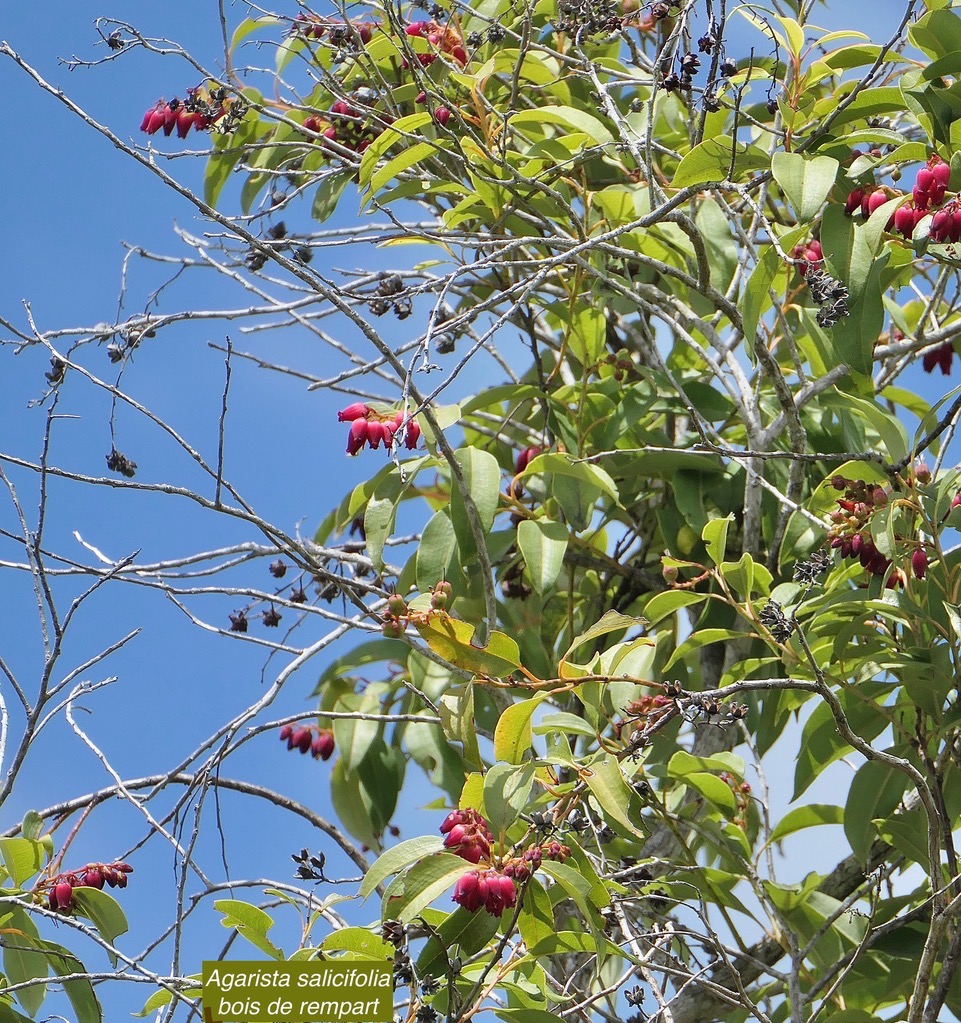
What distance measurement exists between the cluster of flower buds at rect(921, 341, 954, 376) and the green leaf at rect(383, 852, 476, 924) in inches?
55.4

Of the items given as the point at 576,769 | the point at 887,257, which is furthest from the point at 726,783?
the point at 887,257

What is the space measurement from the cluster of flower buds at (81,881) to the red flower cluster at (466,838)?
2.28 feet

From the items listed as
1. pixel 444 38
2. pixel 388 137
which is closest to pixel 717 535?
pixel 388 137

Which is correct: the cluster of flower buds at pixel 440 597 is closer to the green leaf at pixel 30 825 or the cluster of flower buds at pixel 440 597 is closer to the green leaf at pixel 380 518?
the green leaf at pixel 380 518

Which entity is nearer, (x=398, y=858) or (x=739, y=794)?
(x=398, y=858)

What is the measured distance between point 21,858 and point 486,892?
0.87 m

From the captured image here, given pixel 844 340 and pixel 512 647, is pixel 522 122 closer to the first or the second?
pixel 844 340

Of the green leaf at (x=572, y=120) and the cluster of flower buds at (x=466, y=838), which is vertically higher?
the green leaf at (x=572, y=120)

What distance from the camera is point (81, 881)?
186 cm

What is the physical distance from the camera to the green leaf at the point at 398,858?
142 cm

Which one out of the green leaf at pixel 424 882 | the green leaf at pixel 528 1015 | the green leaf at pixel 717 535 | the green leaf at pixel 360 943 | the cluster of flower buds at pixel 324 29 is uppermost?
the cluster of flower buds at pixel 324 29

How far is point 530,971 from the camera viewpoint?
5.02 feet

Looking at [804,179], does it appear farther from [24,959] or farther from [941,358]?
[24,959]

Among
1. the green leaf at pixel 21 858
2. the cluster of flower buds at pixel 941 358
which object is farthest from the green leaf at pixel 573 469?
the green leaf at pixel 21 858
